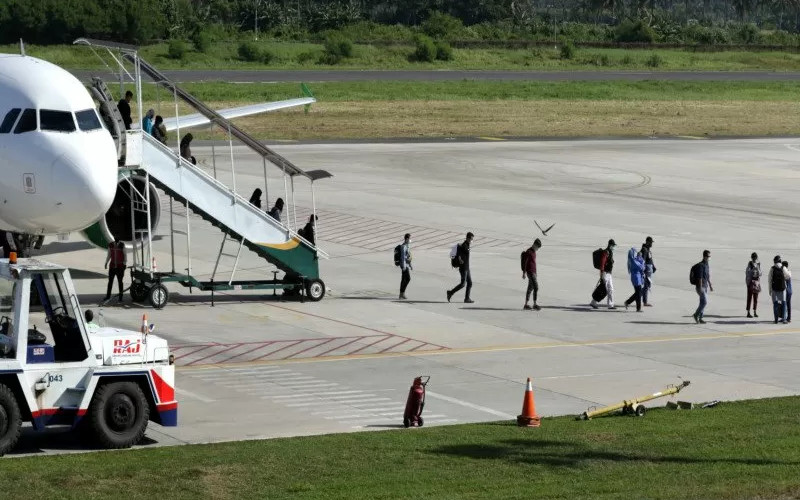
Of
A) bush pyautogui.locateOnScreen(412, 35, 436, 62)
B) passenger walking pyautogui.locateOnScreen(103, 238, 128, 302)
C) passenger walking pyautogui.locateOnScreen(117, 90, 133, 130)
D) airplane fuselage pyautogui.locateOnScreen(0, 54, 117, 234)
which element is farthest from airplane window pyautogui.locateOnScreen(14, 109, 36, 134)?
bush pyautogui.locateOnScreen(412, 35, 436, 62)

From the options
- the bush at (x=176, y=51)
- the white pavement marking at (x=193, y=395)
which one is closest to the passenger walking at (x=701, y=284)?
the white pavement marking at (x=193, y=395)

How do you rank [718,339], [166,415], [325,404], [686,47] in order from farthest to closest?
[686,47] < [718,339] < [325,404] < [166,415]

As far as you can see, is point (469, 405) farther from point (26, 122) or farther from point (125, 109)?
point (125, 109)

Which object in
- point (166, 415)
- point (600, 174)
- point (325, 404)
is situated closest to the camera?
point (166, 415)

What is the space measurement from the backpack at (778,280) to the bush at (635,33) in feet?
461

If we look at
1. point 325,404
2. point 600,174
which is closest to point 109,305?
point 325,404

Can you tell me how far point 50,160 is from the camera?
90.7ft

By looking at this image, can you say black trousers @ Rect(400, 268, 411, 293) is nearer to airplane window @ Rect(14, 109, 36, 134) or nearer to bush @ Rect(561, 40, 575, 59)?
airplane window @ Rect(14, 109, 36, 134)

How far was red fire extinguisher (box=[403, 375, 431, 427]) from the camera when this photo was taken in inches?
929

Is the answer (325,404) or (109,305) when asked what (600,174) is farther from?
(325,404)

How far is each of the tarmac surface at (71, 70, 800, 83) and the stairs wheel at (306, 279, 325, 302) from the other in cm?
6955

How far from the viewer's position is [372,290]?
129 feet

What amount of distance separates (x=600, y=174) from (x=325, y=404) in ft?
146

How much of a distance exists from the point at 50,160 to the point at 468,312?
1293 cm
